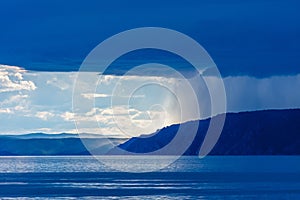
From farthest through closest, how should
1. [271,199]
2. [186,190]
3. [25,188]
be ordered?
[25,188]
[186,190]
[271,199]

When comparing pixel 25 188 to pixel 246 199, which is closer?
pixel 246 199

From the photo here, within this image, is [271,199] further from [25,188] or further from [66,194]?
[25,188]

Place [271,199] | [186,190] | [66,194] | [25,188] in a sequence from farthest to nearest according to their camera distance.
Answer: [25,188]
[186,190]
[66,194]
[271,199]

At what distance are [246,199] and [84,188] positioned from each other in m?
42.5

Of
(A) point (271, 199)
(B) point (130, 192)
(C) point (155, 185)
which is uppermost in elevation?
(C) point (155, 185)

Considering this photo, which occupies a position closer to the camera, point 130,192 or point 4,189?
point 130,192

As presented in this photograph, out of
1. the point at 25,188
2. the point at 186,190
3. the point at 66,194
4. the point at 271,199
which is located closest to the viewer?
the point at 271,199

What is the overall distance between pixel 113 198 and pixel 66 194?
1349cm

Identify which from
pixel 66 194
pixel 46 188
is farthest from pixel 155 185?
pixel 66 194

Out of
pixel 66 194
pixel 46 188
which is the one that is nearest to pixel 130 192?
pixel 66 194

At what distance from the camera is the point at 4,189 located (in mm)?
171375

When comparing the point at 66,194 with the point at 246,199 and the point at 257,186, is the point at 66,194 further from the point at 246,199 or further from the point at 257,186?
the point at 257,186

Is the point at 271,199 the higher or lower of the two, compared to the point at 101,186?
lower

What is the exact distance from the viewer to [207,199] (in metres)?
140
